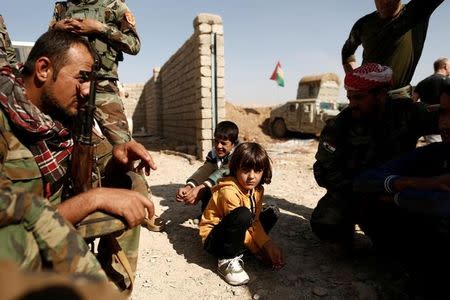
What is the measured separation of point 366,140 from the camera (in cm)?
245

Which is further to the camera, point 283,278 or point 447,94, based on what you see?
point 283,278

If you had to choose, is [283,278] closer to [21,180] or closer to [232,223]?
[232,223]

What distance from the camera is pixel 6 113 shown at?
1.39 metres

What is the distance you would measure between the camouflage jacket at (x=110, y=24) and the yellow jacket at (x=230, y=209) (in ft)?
4.68

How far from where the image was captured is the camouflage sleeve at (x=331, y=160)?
8.01 feet

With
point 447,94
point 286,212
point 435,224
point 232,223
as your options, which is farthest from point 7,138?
point 286,212

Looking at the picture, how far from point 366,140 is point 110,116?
1973 millimetres

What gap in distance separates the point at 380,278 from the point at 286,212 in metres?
1.37

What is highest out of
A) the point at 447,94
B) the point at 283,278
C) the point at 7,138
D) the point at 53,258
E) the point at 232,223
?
the point at 447,94

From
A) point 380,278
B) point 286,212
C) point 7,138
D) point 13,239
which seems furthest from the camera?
point 286,212

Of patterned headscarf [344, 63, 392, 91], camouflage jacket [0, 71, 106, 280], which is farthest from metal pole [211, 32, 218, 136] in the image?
camouflage jacket [0, 71, 106, 280]

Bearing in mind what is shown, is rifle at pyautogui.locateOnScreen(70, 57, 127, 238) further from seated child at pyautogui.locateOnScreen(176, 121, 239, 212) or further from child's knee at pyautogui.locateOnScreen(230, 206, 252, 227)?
seated child at pyautogui.locateOnScreen(176, 121, 239, 212)

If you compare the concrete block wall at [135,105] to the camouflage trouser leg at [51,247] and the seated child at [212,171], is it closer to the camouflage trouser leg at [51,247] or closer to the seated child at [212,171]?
the seated child at [212,171]

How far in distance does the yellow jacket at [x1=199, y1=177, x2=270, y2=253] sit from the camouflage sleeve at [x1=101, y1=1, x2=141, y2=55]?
5.01 feet
